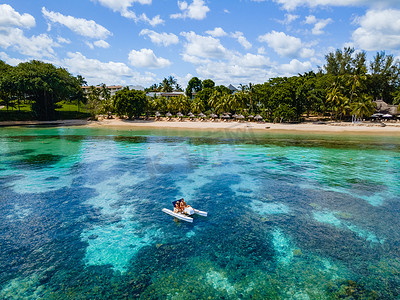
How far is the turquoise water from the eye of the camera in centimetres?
962

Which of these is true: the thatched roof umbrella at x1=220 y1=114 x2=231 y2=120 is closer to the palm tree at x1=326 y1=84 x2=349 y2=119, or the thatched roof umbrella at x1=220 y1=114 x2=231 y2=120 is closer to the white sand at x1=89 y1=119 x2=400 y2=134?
the white sand at x1=89 y1=119 x2=400 y2=134

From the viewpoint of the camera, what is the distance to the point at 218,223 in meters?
14.5

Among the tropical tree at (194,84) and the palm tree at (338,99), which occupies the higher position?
the tropical tree at (194,84)

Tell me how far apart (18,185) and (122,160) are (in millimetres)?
11557

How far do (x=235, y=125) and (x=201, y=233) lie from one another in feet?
195

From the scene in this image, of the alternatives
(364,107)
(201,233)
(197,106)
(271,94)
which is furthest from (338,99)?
(201,233)

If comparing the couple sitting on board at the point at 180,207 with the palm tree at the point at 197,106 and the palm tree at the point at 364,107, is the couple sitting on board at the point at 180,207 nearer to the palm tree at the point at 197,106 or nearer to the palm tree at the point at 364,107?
the palm tree at the point at 364,107

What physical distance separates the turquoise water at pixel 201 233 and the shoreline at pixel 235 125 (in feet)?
119

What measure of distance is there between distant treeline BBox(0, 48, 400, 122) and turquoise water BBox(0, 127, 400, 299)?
1686 inches

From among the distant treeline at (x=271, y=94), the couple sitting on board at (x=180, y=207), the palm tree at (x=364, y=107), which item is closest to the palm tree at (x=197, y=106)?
the distant treeline at (x=271, y=94)

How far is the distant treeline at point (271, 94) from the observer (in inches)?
2488

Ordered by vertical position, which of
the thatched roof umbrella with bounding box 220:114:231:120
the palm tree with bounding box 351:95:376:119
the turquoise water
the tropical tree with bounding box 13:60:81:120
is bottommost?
the turquoise water

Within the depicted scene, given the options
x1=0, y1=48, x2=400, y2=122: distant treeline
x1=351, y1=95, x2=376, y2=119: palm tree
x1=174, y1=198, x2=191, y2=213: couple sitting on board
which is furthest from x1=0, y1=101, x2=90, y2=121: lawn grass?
x1=351, y1=95, x2=376, y2=119: palm tree

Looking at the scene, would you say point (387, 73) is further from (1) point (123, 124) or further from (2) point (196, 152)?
(1) point (123, 124)
